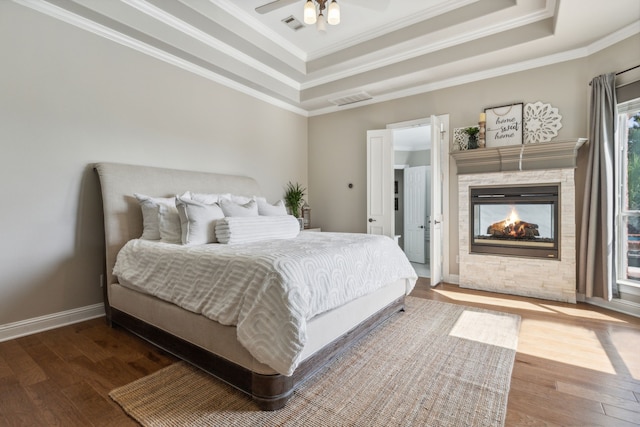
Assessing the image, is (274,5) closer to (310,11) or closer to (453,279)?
(310,11)

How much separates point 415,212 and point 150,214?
502 centimetres

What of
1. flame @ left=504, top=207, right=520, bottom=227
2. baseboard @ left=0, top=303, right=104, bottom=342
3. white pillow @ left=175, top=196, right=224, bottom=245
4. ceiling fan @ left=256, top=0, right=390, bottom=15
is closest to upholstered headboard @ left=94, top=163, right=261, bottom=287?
baseboard @ left=0, top=303, right=104, bottom=342

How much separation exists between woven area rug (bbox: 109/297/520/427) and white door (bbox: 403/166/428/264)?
12.6 ft

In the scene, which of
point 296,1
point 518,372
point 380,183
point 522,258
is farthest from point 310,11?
point 522,258

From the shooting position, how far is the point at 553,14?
3.08 meters

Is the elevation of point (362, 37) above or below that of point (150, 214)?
above

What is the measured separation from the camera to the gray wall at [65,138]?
255 centimetres

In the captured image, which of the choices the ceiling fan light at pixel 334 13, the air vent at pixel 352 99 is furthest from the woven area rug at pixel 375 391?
the air vent at pixel 352 99

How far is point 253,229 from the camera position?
9.11 ft

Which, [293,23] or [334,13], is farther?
[293,23]

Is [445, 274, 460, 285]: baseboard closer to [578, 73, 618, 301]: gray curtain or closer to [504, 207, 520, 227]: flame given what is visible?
[504, 207, 520, 227]: flame

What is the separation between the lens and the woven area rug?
1.58 meters

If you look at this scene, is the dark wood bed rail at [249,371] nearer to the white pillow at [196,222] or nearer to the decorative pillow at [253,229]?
the white pillow at [196,222]

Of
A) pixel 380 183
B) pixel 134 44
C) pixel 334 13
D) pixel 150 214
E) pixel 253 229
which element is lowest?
pixel 253 229
